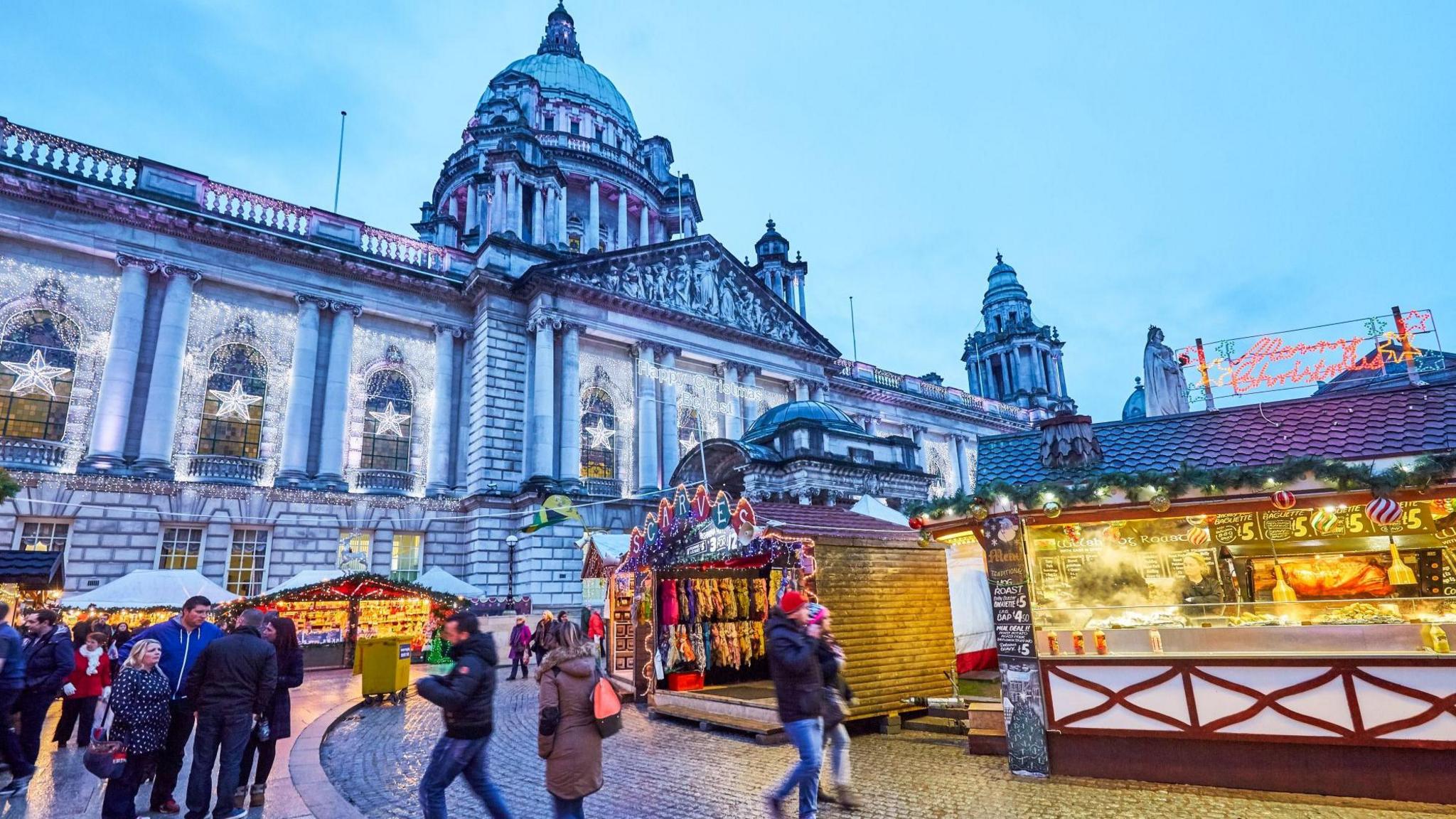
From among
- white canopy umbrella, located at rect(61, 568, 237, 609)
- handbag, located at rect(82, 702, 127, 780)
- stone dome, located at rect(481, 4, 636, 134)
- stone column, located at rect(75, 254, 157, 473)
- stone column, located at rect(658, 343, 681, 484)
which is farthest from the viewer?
stone dome, located at rect(481, 4, 636, 134)

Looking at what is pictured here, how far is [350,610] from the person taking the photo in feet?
66.7

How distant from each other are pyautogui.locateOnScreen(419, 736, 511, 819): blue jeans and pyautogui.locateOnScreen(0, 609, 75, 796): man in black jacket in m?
5.19

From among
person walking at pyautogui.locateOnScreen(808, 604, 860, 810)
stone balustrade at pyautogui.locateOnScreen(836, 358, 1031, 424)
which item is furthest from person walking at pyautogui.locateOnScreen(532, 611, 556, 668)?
stone balustrade at pyautogui.locateOnScreen(836, 358, 1031, 424)

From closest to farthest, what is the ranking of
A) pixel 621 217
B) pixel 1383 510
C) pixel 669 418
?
pixel 1383 510 → pixel 669 418 → pixel 621 217

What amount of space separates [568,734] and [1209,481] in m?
7.08

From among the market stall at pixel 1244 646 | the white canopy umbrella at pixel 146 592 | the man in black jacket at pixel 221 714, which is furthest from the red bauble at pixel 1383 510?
the white canopy umbrella at pixel 146 592

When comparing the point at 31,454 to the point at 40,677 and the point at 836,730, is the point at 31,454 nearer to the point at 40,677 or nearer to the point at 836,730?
the point at 40,677

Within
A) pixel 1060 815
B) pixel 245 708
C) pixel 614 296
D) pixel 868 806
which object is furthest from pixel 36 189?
pixel 1060 815

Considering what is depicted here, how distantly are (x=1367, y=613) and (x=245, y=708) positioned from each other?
419 inches

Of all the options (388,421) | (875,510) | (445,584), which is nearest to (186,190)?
(388,421)

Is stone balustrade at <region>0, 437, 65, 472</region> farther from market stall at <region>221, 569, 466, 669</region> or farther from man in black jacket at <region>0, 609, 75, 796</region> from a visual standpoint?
man in black jacket at <region>0, 609, 75, 796</region>

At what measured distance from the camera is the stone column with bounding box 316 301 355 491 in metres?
24.1

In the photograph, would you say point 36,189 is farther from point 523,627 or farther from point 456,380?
point 523,627

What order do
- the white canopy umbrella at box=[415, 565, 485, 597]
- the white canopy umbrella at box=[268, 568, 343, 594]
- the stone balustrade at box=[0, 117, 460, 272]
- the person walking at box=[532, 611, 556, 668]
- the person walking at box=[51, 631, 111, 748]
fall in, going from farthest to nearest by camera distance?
1. the stone balustrade at box=[0, 117, 460, 272]
2. the white canopy umbrella at box=[415, 565, 485, 597]
3. the white canopy umbrella at box=[268, 568, 343, 594]
4. the person walking at box=[532, 611, 556, 668]
5. the person walking at box=[51, 631, 111, 748]
